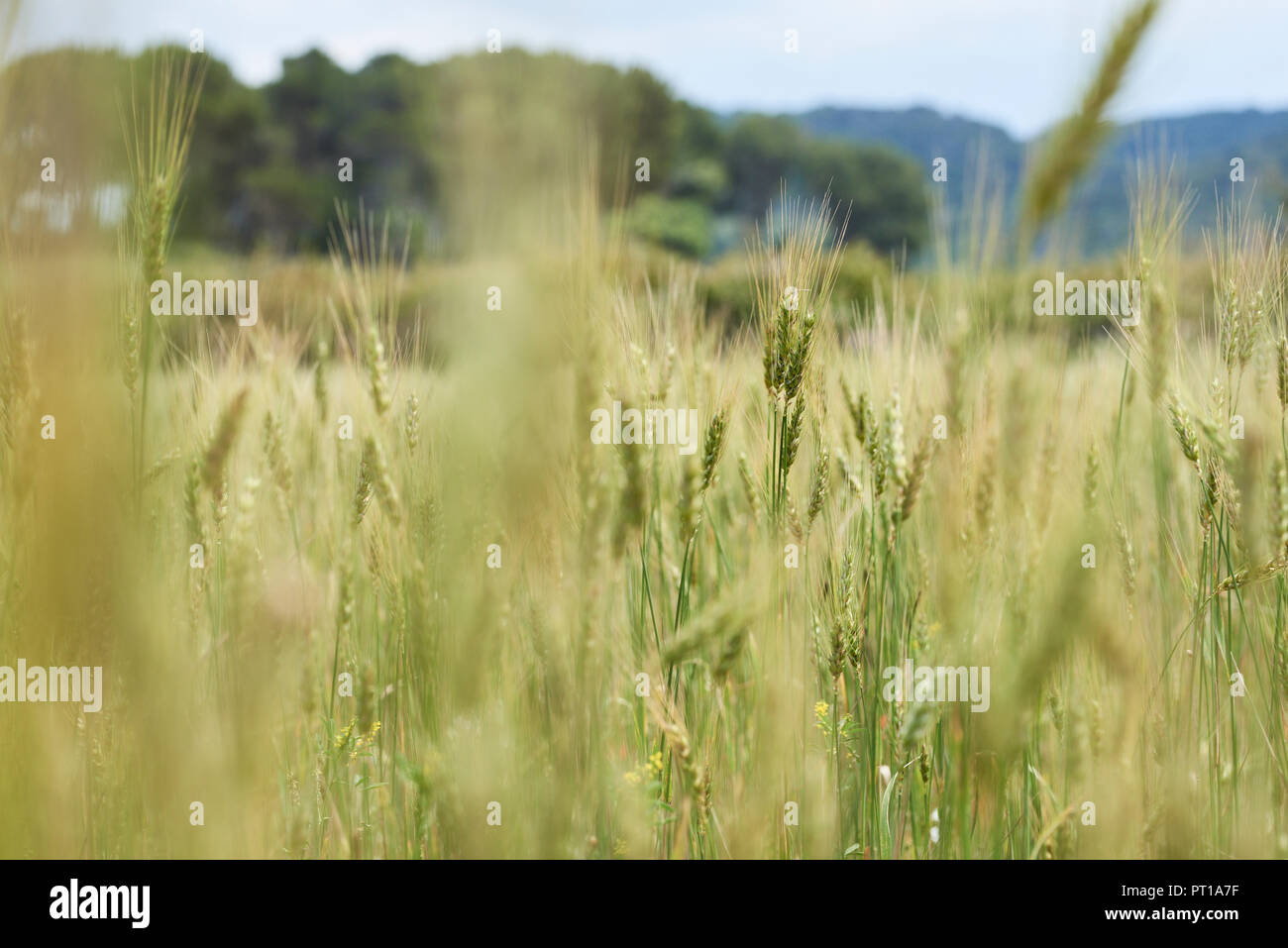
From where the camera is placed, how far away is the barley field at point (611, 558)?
0.70 m

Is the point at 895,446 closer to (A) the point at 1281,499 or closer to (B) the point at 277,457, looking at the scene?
(A) the point at 1281,499

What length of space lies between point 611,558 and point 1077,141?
0.58 m

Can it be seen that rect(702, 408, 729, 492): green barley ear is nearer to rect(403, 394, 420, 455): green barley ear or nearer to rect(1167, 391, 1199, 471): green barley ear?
rect(403, 394, 420, 455): green barley ear

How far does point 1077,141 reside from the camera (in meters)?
0.75

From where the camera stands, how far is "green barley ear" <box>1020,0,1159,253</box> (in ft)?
2.25

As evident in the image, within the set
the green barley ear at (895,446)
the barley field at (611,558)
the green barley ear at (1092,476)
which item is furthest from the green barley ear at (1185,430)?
the green barley ear at (895,446)

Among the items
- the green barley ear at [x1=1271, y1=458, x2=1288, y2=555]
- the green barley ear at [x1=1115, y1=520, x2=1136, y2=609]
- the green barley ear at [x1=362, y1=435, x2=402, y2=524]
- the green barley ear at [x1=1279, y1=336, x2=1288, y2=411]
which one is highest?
the green barley ear at [x1=1279, y1=336, x2=1288, y2=411]

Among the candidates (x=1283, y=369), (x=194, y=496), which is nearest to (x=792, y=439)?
(x=194, y=496)

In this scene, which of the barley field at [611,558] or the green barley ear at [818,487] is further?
the green barley ear at [818,487]

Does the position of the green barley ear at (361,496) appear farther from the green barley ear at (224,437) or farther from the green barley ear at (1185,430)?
the green barley ear at (1185,430)

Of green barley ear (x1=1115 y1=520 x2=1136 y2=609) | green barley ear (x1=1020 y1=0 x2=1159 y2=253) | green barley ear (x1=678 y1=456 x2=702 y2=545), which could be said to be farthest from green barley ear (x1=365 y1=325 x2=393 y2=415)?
green barley ear (x1=1115 y1=520 x2=1136 y2=609)
